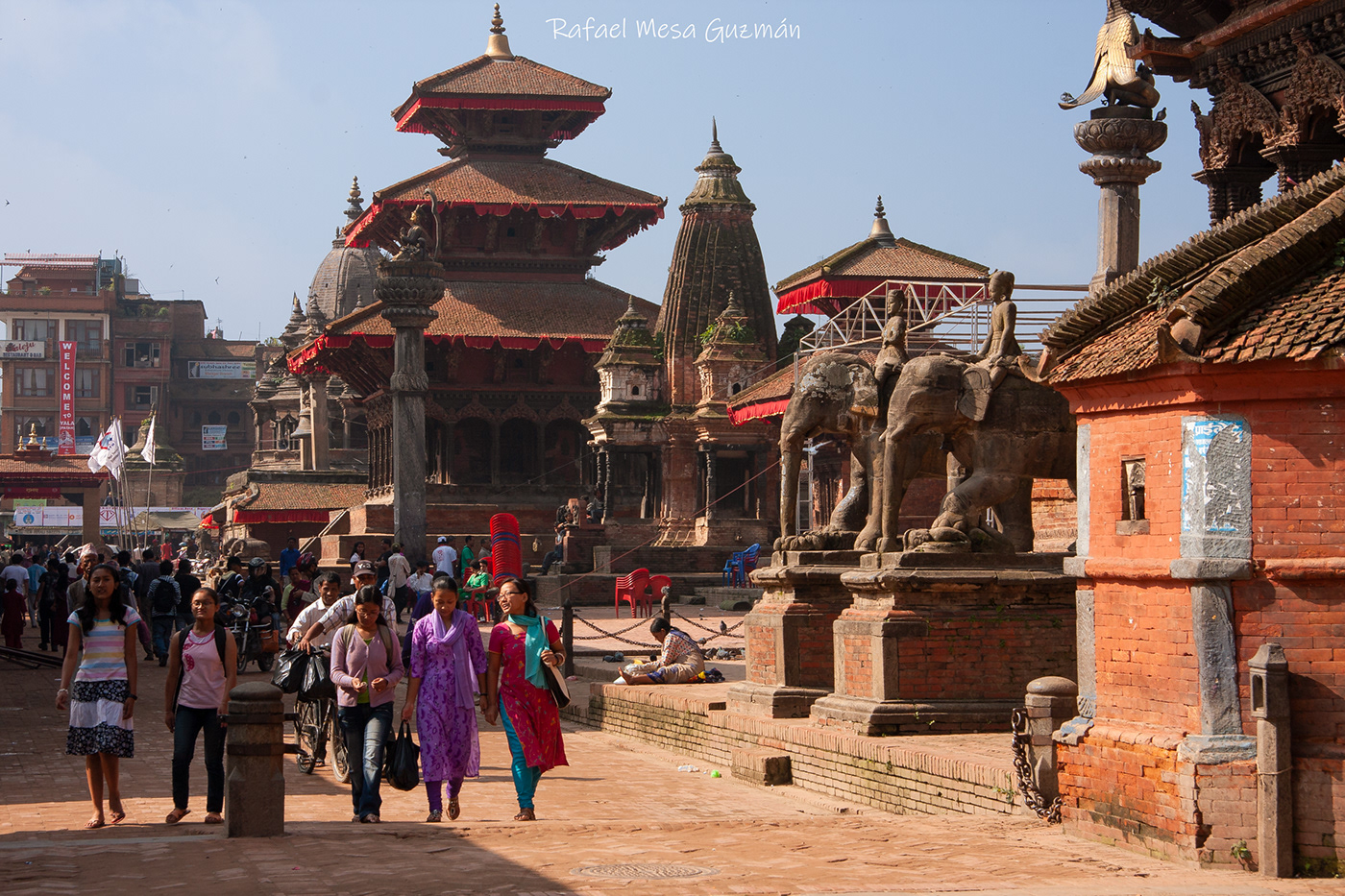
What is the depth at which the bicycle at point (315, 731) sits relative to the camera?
1255cm

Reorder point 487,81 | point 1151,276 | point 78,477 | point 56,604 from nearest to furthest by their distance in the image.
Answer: point 1151,276
point 56,604
point 487,81
point 78,477

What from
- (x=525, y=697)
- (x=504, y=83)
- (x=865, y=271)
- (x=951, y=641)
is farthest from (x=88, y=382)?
(x=525, y=697)

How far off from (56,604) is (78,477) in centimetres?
3392

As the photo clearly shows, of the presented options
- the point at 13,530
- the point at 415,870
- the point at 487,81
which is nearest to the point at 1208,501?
the point at 415,870

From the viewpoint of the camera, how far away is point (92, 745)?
957 centimetres

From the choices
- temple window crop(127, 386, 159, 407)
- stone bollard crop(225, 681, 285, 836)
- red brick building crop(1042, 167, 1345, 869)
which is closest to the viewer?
red brick building crop(1042, 167, 1345, 869)

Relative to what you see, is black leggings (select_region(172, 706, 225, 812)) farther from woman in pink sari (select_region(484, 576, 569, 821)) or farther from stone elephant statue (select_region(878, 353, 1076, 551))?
stone elephant statue (select_region(878, 353, 1076, 551))

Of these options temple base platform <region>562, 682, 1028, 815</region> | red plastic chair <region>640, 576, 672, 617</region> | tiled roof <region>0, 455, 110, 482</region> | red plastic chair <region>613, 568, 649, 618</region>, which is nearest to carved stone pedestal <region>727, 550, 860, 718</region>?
temple base platform <region>562, 682, 1028, 815</region>

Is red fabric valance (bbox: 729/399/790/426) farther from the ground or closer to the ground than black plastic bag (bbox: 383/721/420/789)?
farther from the ground

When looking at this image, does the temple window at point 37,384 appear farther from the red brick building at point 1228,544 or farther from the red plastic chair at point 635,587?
the red brick building at point 1228,544

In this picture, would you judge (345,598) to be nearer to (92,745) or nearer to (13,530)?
(92,745)

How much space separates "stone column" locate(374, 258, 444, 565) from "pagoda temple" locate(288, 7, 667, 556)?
34.6ft

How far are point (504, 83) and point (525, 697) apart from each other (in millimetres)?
38919

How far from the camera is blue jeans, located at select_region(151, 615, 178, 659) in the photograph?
21391 millimetres
